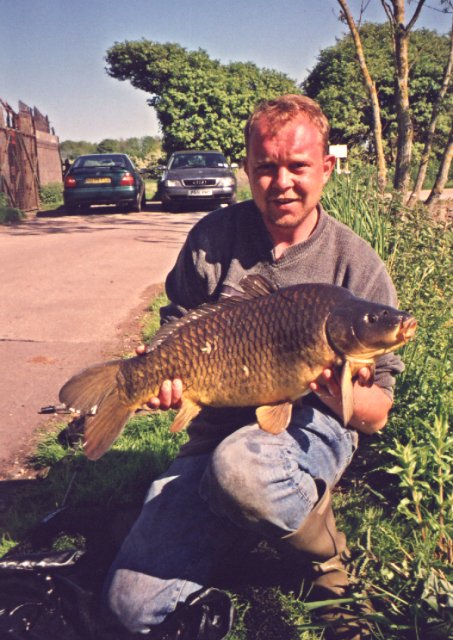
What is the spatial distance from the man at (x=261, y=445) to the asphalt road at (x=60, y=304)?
1.17 meters

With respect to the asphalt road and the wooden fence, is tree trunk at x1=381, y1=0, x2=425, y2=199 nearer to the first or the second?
the asphalt road

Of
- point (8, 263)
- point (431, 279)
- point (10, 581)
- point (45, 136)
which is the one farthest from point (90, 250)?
point (45, 136)

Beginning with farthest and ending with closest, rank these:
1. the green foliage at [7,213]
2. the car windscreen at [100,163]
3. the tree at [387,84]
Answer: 1. the tree at [387,84]
2. the car windscreen at [100,163]
3. the green foliage at [7,213]

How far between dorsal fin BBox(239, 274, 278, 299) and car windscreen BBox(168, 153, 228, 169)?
51.8 ft

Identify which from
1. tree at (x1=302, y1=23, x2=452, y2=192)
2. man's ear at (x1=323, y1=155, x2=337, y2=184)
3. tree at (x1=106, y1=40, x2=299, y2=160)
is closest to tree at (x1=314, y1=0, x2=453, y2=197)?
man's ear at (x1=323, y1=155, x2=337, y2=184)

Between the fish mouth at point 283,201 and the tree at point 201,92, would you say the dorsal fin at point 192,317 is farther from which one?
the tree at point 201,92

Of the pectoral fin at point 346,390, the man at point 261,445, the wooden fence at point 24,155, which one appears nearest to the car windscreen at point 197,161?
the wooden fence at point 24,155

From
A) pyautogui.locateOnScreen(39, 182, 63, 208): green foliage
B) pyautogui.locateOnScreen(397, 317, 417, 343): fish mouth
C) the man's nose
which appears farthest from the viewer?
pyautogui.locateOnScreen(39, 182, 63, 208): green foliage

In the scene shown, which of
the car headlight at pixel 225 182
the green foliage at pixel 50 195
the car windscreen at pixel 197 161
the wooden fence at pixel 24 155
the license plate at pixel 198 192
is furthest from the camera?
the green foliage at pixel 50 195

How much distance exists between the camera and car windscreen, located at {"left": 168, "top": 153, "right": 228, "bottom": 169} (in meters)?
17.7

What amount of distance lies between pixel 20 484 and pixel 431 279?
252 centimetres

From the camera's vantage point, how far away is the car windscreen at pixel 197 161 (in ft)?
58.1

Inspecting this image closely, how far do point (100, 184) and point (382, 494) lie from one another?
48.1ft

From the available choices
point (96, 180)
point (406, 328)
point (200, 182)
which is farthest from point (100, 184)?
point (406, 328)
